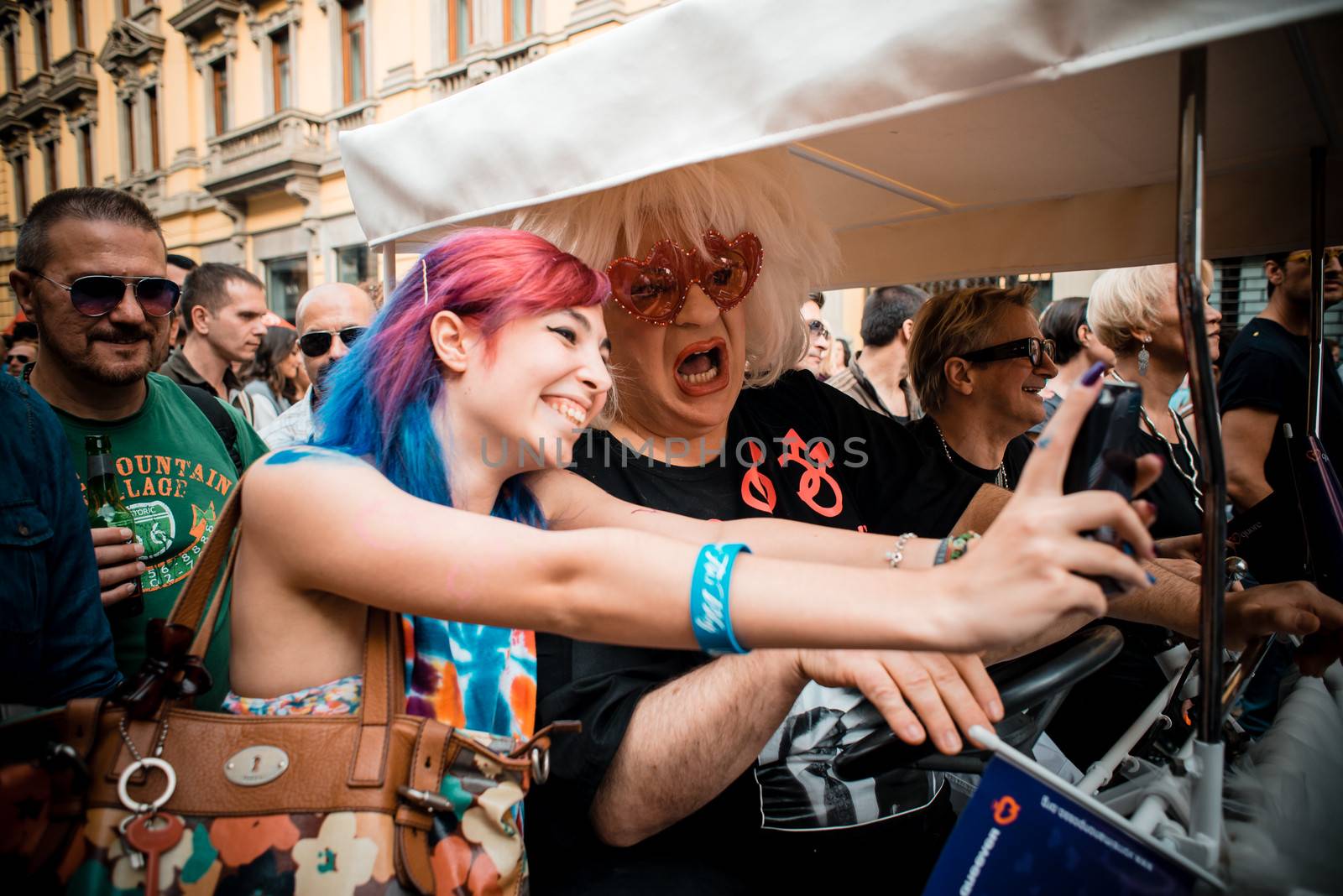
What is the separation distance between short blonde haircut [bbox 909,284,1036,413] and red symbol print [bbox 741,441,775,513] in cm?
149

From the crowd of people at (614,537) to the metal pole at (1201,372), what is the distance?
197mm

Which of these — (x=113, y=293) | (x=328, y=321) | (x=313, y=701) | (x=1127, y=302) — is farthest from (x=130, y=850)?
(x=1127, y=302)

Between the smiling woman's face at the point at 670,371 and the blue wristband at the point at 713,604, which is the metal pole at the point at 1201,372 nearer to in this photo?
the blue wristband at the point at 713,604

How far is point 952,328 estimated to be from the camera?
10.9 feet

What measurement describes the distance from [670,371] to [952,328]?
5.54 ft

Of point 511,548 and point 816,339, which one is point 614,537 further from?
point 816,339

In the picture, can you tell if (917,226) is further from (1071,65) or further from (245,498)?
(245,498)

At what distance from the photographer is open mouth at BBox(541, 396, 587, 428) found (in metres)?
1.47

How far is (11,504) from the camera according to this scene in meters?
1.69

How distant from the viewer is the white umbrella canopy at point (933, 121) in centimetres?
102

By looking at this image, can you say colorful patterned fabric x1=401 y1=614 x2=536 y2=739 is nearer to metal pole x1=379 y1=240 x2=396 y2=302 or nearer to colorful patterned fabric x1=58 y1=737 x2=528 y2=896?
colorful patterned fabric x1=58 y1=737 x2=528 y2=896

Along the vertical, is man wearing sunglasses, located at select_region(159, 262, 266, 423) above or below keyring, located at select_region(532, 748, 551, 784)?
above

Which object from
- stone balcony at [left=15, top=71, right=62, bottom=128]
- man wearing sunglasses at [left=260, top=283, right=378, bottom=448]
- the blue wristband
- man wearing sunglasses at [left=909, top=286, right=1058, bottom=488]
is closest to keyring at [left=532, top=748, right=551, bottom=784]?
the blue wristband

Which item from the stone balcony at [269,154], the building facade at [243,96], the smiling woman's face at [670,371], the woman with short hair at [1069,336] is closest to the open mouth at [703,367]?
the smiling woman's face at [670,371]
